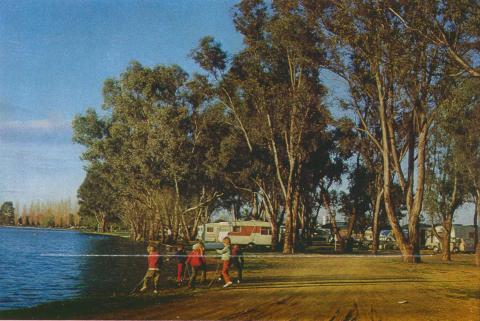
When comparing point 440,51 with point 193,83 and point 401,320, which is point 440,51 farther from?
point 193,83

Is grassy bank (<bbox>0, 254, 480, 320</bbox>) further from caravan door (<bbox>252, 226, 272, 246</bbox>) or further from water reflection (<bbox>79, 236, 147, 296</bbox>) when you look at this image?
caravan door (<bbox>252, 226, 272, 246</bbox>)

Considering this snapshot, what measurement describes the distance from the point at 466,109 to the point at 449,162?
760 cm

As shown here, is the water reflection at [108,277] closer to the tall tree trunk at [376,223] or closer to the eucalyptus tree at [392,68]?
the eucalyptus tree at [392,68]

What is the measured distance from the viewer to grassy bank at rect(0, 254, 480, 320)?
13.8 m

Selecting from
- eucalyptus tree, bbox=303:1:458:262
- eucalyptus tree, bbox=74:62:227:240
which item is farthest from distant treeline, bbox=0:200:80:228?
eucalyptus tree, bbox=303:1:458:262

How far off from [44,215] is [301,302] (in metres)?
80.6

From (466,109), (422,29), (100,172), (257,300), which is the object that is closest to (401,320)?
(257,300)

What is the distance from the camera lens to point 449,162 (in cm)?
4053

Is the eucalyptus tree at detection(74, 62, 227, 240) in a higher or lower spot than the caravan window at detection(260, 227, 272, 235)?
higher

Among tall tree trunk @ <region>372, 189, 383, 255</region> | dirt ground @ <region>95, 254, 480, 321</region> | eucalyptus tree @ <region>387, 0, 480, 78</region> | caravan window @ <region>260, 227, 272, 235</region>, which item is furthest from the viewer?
caravan window @ <region>260, 227, 272, 235</region>

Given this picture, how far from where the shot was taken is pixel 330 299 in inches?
639

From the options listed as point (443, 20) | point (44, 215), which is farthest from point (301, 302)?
point (44, 215)

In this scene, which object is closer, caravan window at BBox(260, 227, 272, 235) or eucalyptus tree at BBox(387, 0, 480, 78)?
eucalyptus tree at BBox(387, 0, 480, 78)

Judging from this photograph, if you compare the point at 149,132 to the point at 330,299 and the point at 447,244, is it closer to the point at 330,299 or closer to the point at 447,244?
the point at 447,244
